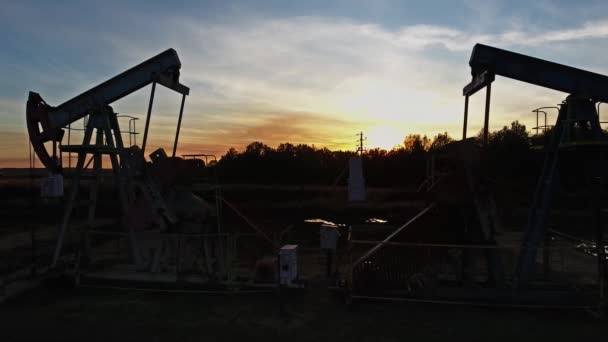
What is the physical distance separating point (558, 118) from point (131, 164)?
909 centimetres

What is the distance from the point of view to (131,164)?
1011 centimetres

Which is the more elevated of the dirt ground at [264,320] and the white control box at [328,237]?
the white control box at [328,237]

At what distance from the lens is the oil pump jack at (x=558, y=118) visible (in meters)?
8.11

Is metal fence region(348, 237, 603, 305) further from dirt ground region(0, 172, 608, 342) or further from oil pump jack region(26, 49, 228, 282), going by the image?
oil pump jack region(26, 49, 228, 282)

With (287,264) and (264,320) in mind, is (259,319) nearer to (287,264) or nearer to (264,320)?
(264,320)

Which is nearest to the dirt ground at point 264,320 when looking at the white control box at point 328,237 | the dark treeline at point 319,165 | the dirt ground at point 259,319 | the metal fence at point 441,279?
the dirt ground at point 259,319

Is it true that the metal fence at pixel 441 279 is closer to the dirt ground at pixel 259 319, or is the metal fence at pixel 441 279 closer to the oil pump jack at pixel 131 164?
the dirt ground at pixel 259 319

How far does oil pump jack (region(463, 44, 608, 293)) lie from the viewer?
319 inches

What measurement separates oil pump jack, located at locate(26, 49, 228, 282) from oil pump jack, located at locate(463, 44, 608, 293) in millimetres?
6417

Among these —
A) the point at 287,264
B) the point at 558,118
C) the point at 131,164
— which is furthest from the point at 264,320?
the point at 558,118

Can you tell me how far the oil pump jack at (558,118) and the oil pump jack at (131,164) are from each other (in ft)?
21.1

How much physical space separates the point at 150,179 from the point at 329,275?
461 centimetres

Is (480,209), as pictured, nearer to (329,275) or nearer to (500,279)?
(500,279)

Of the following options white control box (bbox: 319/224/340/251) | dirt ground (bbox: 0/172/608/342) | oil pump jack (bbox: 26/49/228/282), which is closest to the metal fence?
dirt ground (bbox: 0/172/608/342)
